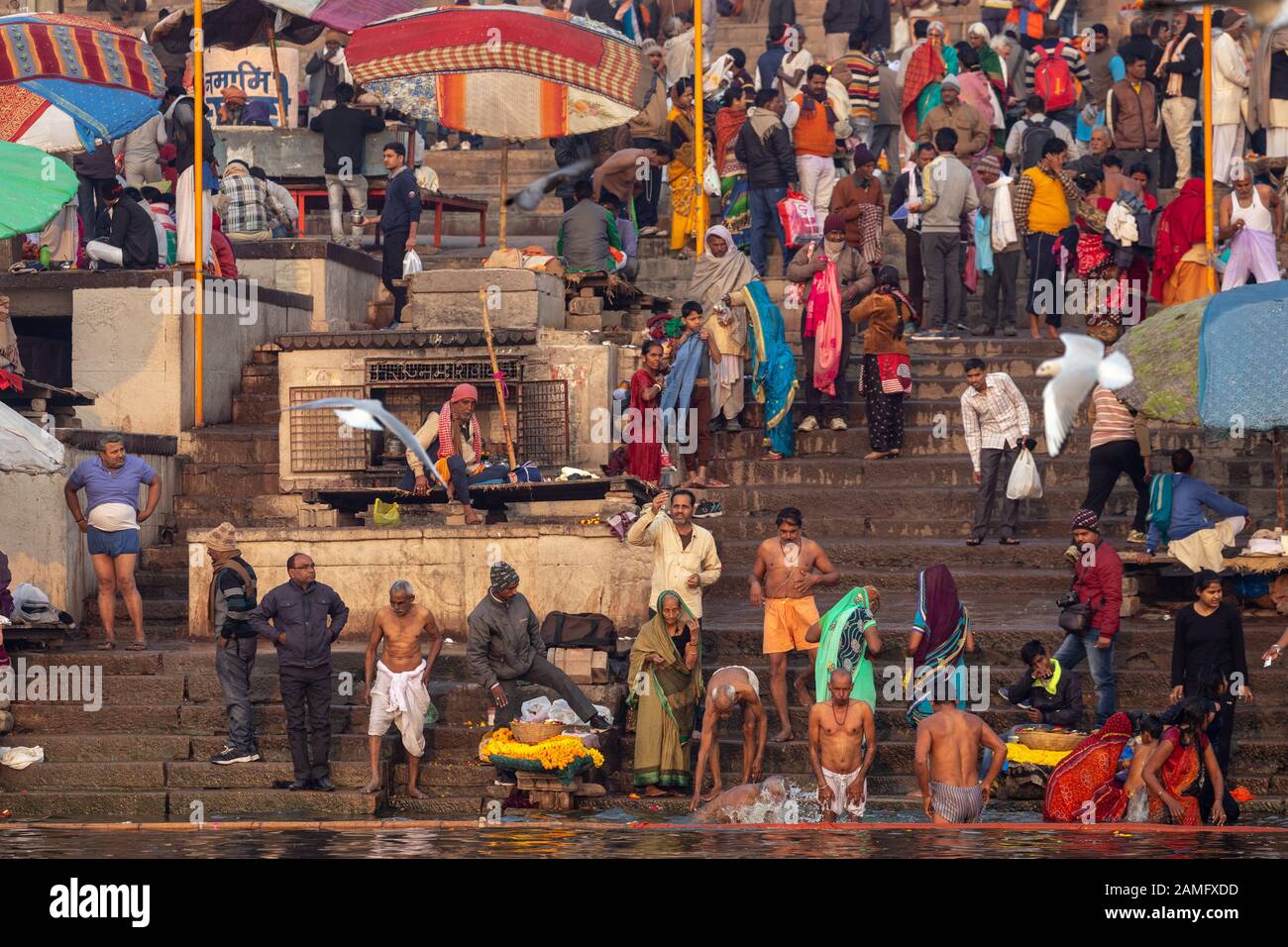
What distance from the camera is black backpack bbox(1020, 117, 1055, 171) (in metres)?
26.2

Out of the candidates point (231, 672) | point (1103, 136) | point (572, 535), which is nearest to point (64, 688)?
point (231, 672)

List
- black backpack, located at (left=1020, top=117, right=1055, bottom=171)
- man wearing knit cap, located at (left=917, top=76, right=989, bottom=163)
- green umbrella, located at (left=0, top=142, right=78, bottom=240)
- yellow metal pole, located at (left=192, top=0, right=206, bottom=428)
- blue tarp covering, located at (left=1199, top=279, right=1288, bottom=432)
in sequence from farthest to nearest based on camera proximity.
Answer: black backpack, located at (left=1020, top=117, right=1055, bottom=171) < man wearing knit cap, located at (left=917, top=76, right=989, bottom=163) < yellow metal pole, located at (left=192, top=0, right=206, bottom=428) < green umbrella, located at (left=0, top=142, right=78, bottom=240) < blue tarp covering, located at (left=1199, top=279, right=1288, bottom=432)

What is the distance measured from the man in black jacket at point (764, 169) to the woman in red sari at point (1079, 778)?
30.0 ft

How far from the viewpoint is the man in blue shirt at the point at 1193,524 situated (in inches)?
729

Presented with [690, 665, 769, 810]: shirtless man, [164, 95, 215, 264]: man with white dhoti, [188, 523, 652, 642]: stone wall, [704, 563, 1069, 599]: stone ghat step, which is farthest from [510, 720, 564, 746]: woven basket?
[164, 95, 215, 264]: man with white dhoti

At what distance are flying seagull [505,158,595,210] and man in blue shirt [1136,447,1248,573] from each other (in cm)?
784

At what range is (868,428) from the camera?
21.4 metres

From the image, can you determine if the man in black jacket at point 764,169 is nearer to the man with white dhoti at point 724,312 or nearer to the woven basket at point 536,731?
the man with white dhoti at point 724,312

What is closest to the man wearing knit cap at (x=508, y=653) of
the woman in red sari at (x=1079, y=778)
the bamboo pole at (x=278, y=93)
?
the woman in red sari at (x=1079, y=778)

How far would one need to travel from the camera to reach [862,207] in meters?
23.0

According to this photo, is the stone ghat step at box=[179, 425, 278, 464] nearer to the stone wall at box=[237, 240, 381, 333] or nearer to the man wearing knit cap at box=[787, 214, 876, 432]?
the stone wall at box=[237, 240, 381, 333]

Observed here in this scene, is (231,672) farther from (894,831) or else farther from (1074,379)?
(1074,379)

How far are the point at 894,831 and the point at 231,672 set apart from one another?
15.5ft

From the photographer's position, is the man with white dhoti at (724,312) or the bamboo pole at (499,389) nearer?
the bamboo pole at (499,389)
